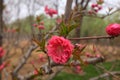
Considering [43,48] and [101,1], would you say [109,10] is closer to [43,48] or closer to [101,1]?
[101,1]

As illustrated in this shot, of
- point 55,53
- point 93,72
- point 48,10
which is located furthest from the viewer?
point 93,72

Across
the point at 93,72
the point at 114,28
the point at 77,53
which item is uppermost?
the point at 114,28

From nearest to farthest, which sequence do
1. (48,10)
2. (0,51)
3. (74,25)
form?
(74,25)
(0,51)
(48,10)

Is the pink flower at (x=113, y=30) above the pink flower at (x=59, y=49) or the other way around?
above

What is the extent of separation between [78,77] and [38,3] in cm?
351

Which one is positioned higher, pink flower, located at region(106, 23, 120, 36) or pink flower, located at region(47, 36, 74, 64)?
pink flower, located at region(106, 23, 120, 36)

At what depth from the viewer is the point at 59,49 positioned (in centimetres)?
123

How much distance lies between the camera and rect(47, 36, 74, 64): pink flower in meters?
1.21

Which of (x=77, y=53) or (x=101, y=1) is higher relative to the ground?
(x=101, y=1)

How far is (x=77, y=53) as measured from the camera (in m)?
1.38

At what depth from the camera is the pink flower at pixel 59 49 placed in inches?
47.5

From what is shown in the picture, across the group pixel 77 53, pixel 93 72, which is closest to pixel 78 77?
pixel 93 72

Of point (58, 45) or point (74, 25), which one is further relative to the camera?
point (74, 25)

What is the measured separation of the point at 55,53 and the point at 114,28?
29 centimetres
